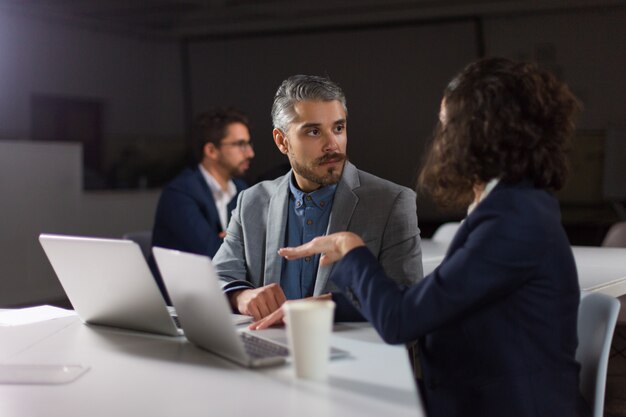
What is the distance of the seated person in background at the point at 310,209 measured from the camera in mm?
2105

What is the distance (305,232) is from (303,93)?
1.26 ft

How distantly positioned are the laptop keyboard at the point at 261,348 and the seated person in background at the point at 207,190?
82.0 inches

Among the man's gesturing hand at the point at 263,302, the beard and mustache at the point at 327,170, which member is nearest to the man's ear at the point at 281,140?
the beard and mustache at the point at 327,170

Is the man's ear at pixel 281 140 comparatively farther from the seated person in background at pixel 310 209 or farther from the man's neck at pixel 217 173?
the man's neck at pixel 217 173

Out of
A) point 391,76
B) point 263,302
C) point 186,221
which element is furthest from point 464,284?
point 391,76

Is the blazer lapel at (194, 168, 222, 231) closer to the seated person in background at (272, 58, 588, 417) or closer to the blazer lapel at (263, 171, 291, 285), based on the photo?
the blazer lapel at (263, 171, 291, 285)

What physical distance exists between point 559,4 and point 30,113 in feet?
19.3

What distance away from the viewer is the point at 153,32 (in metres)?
10.2

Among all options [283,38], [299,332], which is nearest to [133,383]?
[299,332]

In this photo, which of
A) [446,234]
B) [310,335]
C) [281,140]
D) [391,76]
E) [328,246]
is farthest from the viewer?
[391,76]

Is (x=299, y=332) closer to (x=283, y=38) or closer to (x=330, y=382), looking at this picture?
(x=330, y=382)

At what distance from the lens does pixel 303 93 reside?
2213 millimetres

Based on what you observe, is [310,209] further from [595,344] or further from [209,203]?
[209,203]

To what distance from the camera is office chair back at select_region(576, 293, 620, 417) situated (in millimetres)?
1689
